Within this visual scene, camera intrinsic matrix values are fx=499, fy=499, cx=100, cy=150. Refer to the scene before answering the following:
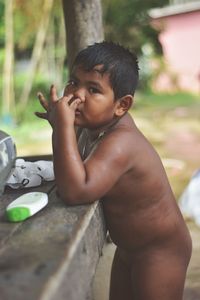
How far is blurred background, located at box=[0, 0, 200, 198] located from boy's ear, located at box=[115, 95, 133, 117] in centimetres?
339

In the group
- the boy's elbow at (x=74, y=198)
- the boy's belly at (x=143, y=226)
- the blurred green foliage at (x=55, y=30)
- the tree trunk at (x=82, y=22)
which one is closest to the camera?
the boy's elbow at (x=74, y=198)

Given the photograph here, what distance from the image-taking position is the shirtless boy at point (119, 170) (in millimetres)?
1489

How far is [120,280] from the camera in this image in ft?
6.51

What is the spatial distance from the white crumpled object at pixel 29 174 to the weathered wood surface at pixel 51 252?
0.26m

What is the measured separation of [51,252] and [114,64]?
0.74m

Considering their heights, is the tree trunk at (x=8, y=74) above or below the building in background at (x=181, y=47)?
above

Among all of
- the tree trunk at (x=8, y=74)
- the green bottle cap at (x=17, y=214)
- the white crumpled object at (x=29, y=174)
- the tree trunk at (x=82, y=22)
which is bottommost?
the tree trunk at (x=8, y=74)

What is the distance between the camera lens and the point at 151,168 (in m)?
1.73

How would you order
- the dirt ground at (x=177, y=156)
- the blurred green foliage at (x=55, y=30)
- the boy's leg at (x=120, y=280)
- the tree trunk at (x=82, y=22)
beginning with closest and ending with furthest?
the boy's leg at (x=120, y=280) < the dirt ground at (x=177, y=156) < the tree trunk at (x=82, y=22) < the blurred green foliage at (x=55, y=30)

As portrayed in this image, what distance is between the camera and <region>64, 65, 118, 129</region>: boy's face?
1.59 m

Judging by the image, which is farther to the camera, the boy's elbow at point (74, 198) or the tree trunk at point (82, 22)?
the tree trunk at point (82, 22)

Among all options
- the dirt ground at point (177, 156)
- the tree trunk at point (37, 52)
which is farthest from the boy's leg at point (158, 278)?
the tree trunk at point (37, 52)

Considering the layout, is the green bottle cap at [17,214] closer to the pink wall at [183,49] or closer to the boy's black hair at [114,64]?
the boy's black hair at [114,64]

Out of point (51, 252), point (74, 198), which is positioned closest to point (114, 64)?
point (74, 198)
